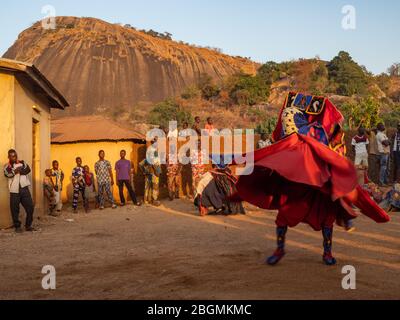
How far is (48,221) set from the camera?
14172 mm

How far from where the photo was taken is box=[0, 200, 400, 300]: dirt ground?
595 centimetres

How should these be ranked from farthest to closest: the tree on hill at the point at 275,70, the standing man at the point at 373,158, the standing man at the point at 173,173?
the tree on hill at the point at 275,70 < the standing man at the point at 373,158 < the standing man at the point at 173,173

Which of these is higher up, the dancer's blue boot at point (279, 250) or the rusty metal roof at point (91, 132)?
the rusty metal roof at point (91, 132)

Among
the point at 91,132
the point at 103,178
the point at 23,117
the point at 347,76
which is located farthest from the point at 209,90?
the point at 23,117

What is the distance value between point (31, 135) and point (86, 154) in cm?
504

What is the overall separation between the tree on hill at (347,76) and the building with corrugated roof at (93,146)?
35534mm

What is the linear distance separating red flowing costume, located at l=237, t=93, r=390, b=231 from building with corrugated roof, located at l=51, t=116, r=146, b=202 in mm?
11494

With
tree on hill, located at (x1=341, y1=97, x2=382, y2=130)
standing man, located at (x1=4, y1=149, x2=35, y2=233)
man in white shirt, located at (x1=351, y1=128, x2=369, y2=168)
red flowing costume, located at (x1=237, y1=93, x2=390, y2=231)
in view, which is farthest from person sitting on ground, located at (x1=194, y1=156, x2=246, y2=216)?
tree on hill, located at (x1=341, y1=97, x2=382, y2=130)

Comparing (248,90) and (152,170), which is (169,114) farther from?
(152,170)

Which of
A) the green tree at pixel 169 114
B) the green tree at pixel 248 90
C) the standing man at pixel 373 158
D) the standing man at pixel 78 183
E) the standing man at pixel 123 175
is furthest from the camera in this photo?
the green tree at pixel 248 90

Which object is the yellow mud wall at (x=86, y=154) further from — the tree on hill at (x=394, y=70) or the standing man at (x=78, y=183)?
the tree on hill at (x=394, y=70)

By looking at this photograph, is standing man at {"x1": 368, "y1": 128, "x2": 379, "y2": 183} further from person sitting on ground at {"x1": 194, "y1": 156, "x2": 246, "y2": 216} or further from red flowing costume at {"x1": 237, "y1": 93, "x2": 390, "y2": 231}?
red flowing costume at {"x1": 237, "y1": 93, "x2": 390, "y2": 231}

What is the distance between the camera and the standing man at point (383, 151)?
18188 mm

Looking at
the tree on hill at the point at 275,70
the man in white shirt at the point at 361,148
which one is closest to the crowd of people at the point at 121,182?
the man in white shirt at the point at 361,148
